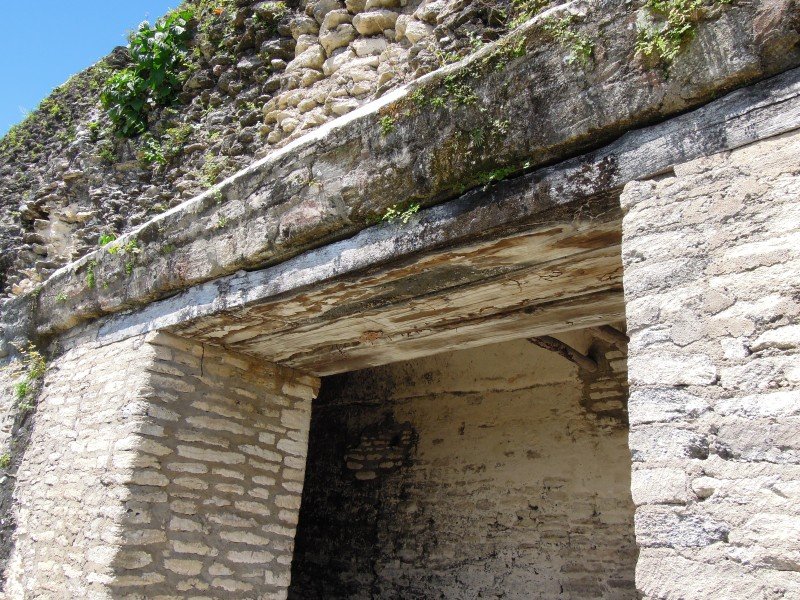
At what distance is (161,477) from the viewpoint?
11.7 ft

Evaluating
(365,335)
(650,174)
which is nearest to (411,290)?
(365,335)

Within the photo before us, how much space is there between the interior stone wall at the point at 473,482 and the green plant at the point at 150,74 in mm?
3067

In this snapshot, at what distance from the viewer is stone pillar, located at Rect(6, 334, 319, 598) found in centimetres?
344

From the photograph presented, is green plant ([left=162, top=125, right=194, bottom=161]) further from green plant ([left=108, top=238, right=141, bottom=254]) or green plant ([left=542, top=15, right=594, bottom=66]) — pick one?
green plant ([left=542, top=15, right=594, bottom=66])

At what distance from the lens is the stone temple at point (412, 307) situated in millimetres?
1855

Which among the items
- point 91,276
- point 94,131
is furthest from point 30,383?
point 94,131

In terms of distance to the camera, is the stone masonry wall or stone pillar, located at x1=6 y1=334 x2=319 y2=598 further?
the stone masonry wall

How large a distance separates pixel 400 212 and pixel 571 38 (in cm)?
94

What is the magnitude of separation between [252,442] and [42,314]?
6.03 feet

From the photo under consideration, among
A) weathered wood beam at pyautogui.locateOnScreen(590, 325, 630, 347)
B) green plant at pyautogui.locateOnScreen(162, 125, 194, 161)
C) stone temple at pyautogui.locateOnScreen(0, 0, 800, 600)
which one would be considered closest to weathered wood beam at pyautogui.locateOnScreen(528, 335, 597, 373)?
stone temple at pyautogui.locateOnScreen(0, 0, 800, 600)

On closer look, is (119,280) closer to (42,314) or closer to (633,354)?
(42,314)

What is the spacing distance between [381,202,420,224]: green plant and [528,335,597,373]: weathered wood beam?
2429mm

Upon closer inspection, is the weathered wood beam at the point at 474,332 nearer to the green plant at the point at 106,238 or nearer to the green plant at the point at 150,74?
the green plant at the point at 106,238

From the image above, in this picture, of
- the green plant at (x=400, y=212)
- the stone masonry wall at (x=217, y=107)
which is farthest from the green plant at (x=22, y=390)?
the green plant at (x=400, y=212)
